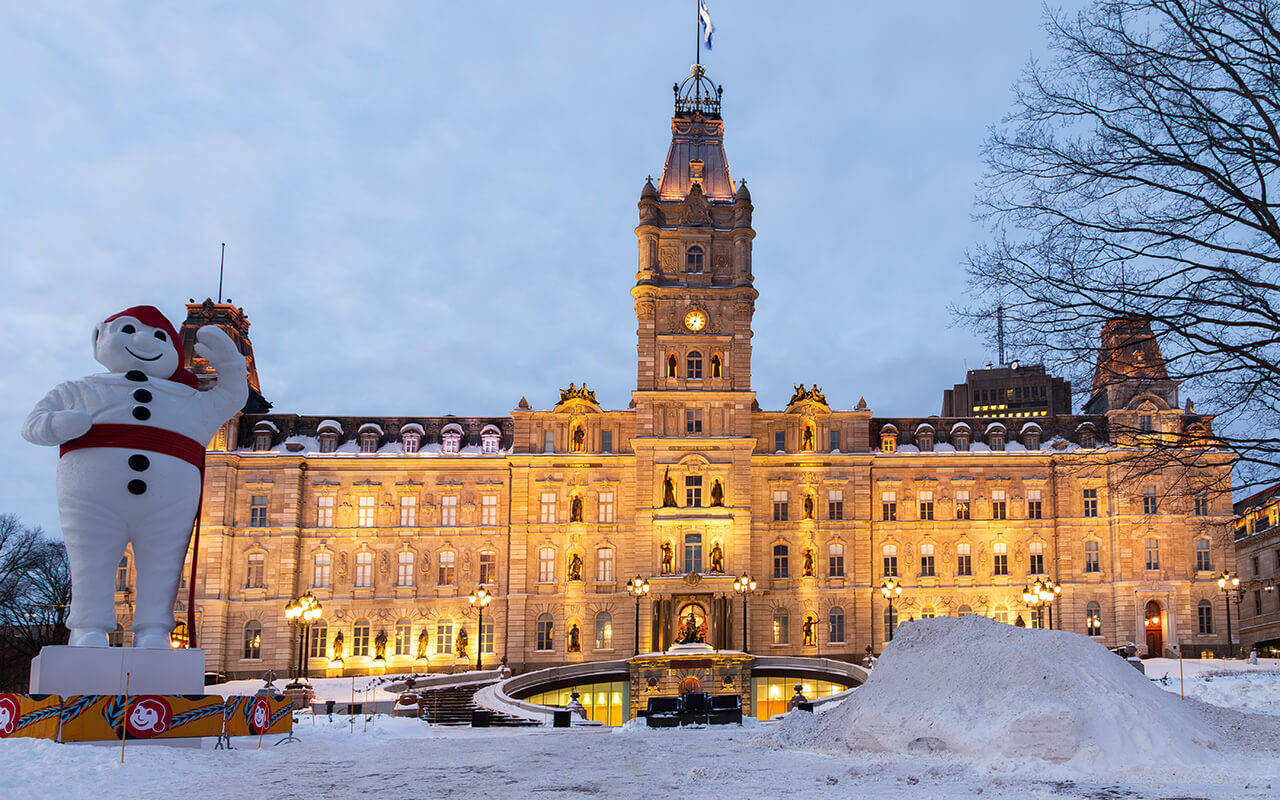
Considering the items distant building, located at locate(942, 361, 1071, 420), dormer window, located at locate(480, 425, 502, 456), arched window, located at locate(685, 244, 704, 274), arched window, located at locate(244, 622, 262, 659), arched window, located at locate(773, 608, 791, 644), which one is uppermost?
distant building, located at locate(942, 361, 1071, 420)

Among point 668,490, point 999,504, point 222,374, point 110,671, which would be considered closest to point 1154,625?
point 999,504

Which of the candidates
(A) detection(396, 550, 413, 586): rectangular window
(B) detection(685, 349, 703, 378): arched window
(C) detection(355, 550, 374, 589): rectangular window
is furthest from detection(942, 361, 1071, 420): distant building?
(C) detection(355, 550, 374, 589): rectangular window

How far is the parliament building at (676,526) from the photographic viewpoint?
58281 millimetres

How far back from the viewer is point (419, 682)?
1992 inches

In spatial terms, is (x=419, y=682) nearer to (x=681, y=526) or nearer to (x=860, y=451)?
(x=681, y=526)

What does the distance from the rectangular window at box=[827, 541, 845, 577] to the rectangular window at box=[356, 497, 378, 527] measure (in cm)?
2376

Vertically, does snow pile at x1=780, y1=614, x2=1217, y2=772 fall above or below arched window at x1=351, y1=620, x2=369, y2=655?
above

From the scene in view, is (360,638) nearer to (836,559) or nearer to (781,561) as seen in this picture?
(781,561)

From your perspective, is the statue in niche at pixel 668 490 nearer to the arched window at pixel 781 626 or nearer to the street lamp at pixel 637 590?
the street lamp at pixel 637 590

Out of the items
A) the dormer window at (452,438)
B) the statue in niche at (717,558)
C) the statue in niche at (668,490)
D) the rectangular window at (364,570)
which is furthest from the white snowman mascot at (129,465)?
the dormer window at (452,438)

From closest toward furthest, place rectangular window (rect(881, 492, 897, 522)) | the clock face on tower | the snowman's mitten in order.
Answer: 1. the snowman's mitten
2. the clock face on tower
3. rectangular window (rect(881, 492, 897, 522))

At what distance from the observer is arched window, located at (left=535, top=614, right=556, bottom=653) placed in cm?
5912

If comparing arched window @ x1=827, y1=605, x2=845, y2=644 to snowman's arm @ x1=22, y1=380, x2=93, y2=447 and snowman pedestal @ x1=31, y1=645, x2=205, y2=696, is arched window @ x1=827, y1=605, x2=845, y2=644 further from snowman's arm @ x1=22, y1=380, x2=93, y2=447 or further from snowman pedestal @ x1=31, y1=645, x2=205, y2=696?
snowman's arm @ x1=22, y1=380, x2=93, y2=447

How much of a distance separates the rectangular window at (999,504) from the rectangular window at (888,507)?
5143 millimetres
